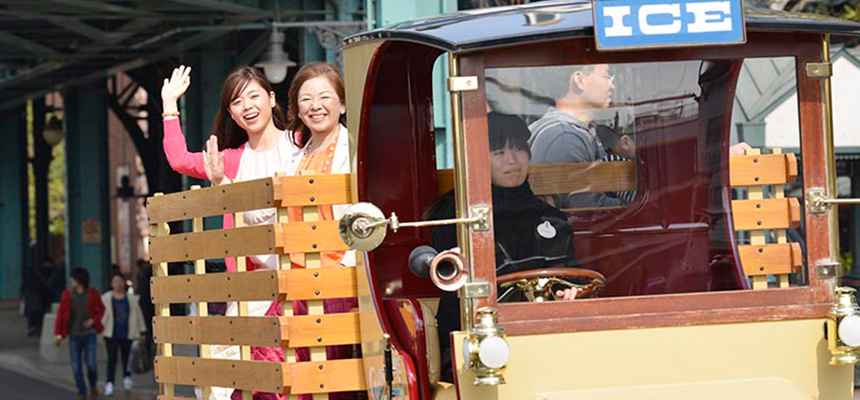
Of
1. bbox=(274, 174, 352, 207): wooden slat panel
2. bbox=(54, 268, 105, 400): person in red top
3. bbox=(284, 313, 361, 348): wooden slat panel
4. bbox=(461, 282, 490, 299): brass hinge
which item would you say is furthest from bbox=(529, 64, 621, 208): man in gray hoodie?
bbox=(54, 268, 105, 400): person in red top

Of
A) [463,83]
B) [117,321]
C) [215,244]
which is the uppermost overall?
[463,83]

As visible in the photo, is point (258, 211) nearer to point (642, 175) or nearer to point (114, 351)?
point (642, 175)

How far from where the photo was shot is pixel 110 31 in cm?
2103

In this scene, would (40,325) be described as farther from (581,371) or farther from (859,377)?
(581,371)

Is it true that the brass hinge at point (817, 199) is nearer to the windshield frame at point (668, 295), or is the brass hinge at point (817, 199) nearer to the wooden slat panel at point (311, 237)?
the windshield frame at point (668, 295)

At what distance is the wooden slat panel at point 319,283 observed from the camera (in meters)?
5.94

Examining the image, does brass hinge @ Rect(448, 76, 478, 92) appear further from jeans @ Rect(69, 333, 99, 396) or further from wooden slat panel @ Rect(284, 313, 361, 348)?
jeans @ Rect(69, 333, 99, 396)

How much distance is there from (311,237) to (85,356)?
543 inches

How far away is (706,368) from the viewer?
525 centimetres

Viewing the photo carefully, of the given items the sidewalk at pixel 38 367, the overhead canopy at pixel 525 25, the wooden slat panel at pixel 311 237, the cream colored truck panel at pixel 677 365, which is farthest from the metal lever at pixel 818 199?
the sidewalk at pixel 38 367

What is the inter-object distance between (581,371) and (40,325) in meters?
28.3

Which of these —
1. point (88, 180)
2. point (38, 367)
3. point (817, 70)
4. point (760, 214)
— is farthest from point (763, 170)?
point (88, 180)

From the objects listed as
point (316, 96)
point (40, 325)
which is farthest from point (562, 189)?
point (40, 325)

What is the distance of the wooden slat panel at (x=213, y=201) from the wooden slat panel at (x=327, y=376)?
0.69 metres
